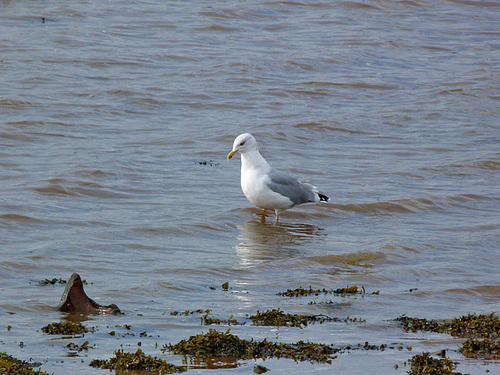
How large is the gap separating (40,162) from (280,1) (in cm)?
1168

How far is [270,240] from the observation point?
26.3 feet

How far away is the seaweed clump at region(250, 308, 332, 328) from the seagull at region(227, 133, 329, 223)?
3518mm

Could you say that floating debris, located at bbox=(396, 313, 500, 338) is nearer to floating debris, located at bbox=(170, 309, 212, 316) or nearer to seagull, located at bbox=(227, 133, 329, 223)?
floating debris, located at bbox=(170, 309, 212, 316)

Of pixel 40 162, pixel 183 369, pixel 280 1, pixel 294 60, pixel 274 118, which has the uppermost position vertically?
pixel 280 1

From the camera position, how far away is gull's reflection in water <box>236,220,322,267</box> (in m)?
7.23

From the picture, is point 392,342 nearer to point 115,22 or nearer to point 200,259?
point 200,259

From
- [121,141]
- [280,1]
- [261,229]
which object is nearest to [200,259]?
[261,229]

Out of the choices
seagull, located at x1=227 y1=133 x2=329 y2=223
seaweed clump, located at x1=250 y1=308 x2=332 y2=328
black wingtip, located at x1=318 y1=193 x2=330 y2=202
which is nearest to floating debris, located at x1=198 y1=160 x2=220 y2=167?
seagull, located at x1=227 y1=133 x2=329 y2=223

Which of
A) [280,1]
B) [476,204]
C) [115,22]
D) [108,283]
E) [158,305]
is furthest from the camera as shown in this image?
[280,1]

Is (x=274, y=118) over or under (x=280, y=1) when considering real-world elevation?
under

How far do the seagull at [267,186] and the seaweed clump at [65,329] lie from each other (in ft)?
13.5

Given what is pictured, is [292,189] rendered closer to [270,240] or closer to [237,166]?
[270,240]

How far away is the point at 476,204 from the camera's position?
9219mm

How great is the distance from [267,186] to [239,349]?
437 centimetres
